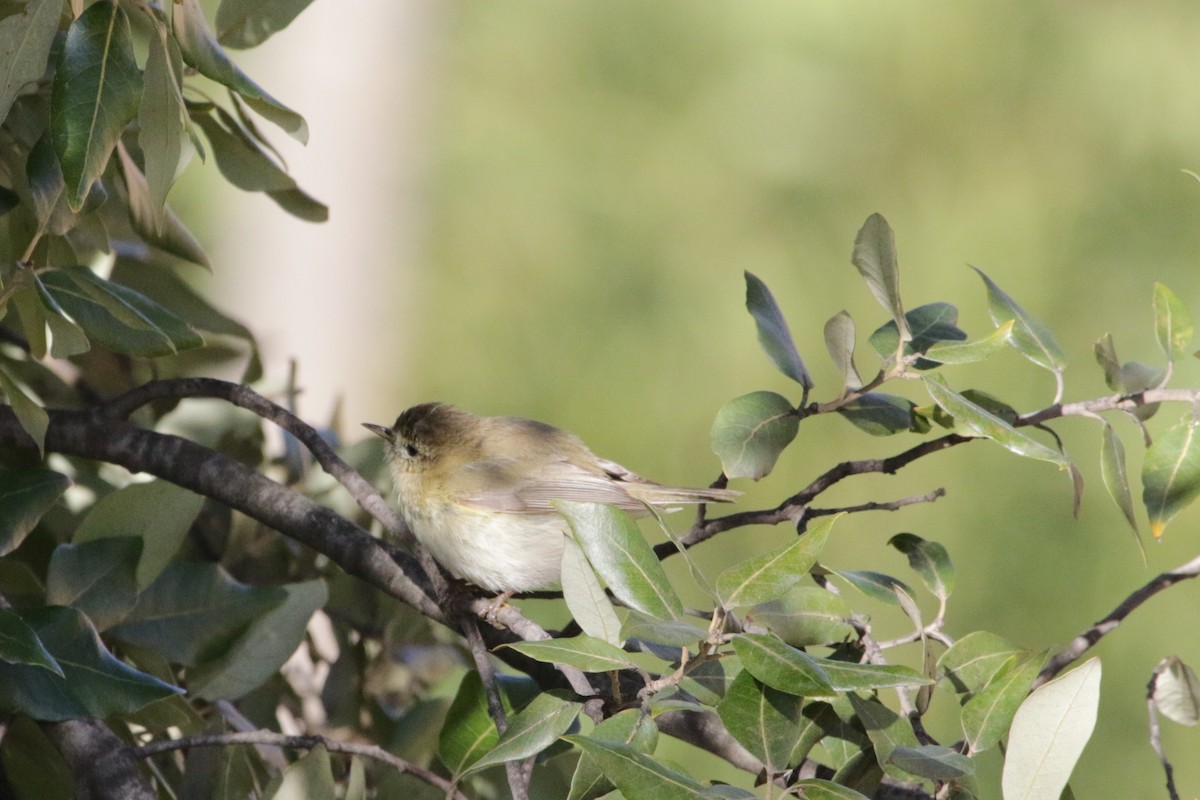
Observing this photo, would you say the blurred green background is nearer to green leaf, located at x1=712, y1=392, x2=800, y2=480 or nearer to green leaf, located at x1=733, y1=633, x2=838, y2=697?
green leaf, located at x1=712, y1=392, x2=800, y2=480

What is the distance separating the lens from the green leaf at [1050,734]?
0.75m

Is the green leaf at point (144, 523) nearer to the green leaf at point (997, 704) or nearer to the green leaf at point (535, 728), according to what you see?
the green leaf at point (535, 728)

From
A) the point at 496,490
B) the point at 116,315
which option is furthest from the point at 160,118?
the point at 496,490

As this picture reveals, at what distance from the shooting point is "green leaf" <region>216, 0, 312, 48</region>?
1035 millimetres

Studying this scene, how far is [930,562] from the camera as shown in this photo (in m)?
0.95

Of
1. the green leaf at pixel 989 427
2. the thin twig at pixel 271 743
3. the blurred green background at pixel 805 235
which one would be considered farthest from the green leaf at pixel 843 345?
the blurred green background at pixel 805 235

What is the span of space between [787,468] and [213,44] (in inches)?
82.6

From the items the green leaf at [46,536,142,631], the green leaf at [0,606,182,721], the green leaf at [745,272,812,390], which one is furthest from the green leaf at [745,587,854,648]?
the green leaf at [46,536,142,631]

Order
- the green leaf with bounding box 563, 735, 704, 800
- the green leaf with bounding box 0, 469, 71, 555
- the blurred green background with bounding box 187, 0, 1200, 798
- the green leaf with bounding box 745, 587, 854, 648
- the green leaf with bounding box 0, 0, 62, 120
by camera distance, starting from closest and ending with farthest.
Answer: the green leaf with bounding box 563, 735, 704, 800 → the green leaf with bounding box 0, 0, 62, 120 → the green leaf with bounding box 745, 587, 854, 648 → the green leaf with bounding box 0, 469, 71, 555 → the blurred green background with bounding box 187, 0, 1200, 798

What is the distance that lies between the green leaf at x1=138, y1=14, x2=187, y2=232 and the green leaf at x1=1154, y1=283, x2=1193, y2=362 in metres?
0.73

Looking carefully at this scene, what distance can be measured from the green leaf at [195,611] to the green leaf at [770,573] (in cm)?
52

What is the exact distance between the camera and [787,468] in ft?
9.00

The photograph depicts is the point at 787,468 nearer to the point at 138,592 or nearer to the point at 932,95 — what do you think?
the point at 932,95

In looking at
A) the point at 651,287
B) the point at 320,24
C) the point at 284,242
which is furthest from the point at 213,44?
the point at 320,24
